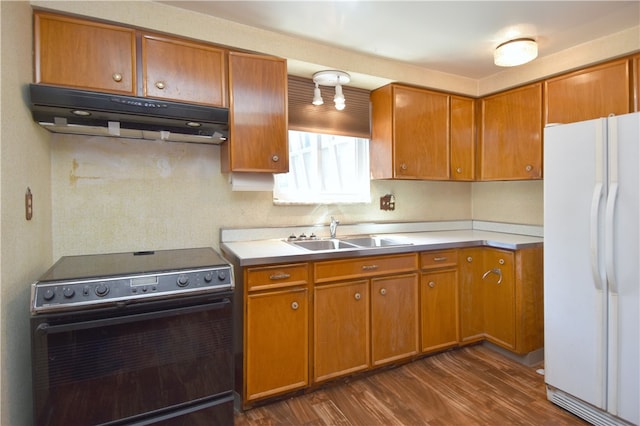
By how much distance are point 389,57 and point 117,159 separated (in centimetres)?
208

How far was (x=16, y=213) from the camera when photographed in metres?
1.38

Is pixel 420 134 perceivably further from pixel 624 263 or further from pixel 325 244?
pixel 624 263

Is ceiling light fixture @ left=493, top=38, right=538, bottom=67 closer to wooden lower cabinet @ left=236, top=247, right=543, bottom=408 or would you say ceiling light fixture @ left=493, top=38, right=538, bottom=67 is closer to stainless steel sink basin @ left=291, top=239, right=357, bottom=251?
wooden lower cabinet @ left=236, top=247, right=543, bottom=408

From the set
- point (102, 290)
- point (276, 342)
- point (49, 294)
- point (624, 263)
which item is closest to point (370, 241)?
point (276, 342)

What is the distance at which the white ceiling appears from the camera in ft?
6.25

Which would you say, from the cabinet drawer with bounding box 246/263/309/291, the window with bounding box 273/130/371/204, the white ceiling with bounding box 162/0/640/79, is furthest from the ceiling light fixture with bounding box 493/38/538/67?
the cabinet drawer with bounding box 246/263/309/291

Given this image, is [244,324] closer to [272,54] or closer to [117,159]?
[117,159]

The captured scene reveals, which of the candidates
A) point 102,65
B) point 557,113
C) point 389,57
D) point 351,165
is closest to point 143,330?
point 102,65

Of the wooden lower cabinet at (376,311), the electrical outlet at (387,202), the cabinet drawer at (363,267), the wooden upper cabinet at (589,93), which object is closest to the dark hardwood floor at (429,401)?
the wooden lower cabinet at (376,311)

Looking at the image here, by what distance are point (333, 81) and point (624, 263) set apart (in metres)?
2.08

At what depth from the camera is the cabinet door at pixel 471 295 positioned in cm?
268

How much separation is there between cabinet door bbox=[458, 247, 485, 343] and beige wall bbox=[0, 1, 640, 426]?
736 millimetres

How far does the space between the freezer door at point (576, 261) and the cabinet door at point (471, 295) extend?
0.66m

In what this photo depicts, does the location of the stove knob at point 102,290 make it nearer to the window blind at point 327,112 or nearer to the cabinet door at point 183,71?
the cabinet door at point 183,71
